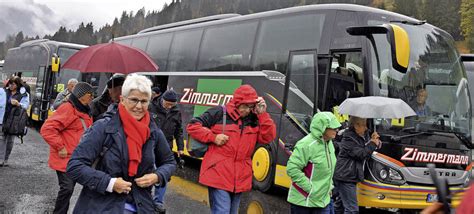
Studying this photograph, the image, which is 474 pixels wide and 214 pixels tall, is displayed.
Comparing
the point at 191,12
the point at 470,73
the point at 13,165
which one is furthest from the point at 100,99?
the point at 191,12

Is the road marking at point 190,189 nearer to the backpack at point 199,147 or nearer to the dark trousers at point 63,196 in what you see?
the dark trousers at point 63,196

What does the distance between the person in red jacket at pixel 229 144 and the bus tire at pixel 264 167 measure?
3464mm

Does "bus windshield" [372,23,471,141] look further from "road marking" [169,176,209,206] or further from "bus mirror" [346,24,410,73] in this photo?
"road marking" [169,176,209,206]

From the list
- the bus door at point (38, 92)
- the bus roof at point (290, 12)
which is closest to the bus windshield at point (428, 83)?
the bus roof at point (290, 12)

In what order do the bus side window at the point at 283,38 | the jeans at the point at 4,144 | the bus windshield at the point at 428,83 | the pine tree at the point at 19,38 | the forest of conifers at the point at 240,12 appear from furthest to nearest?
the pine tree at the point at 19,38 < the forest of conifers at the point at 240,12 < the jeans at the point at 4,144 < the bus side window at the point at 283,38 < the bus windshield at the point at 428,83

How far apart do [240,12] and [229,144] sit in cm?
11055

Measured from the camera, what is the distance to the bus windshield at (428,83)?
651 cm

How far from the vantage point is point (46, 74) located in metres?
17.7

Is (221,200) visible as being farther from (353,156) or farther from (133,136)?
(353,156)

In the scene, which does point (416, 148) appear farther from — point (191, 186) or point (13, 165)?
point (13, 165)

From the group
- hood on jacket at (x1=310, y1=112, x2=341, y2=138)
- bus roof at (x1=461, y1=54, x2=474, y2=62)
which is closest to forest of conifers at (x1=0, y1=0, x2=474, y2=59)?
bus roof at (x1=461, y1=54, x2=474, y2=62)

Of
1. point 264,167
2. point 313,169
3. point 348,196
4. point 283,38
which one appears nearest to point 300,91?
point 283,38

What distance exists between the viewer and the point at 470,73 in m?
11.3

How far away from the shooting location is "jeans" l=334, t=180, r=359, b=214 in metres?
5.43
